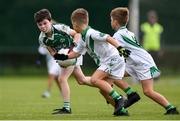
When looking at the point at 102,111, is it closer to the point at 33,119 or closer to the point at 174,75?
the point at 33,119

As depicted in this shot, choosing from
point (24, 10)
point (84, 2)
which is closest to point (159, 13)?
point (84, 2)

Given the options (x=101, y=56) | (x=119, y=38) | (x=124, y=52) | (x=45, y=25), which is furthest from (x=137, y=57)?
(x=45, y=25)

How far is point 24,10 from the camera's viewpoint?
3672 centimetres

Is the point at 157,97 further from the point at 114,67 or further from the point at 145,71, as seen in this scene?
the point at 114,67

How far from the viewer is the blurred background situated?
31734mm

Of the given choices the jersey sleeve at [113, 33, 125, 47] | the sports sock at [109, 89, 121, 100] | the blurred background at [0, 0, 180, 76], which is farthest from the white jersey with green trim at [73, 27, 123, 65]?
the blurred background at [0, 0, 180, 76]

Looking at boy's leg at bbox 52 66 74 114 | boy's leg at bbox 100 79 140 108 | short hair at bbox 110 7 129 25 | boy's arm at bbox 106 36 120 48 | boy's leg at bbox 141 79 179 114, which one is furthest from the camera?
boy's leg at bbox 52 66 74 114

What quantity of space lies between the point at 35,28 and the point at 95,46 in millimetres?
23133

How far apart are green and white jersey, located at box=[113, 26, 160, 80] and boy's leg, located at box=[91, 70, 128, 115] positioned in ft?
1.86

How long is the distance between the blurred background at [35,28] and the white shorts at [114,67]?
18.5 m

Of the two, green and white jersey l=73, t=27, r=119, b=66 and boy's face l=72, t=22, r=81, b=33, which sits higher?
boy's face l=72, t=22, r=81, b=33

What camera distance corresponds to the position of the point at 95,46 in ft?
41.4

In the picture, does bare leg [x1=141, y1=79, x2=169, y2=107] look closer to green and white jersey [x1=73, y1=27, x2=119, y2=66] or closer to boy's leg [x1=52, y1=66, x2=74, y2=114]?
green and white jersey [x1=73, y1=27, x2=119, y2=66]

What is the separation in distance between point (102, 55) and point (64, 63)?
3.43ft
